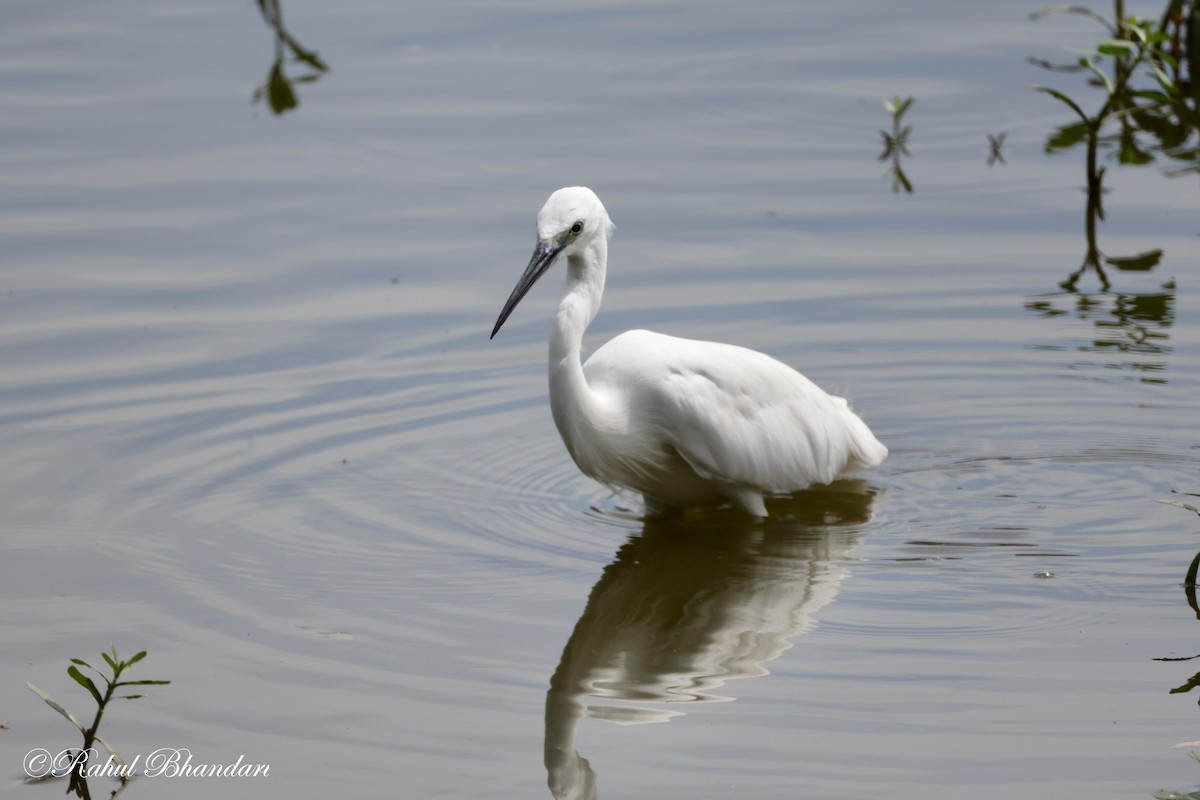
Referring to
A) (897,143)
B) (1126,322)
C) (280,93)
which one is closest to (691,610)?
(1126,322)

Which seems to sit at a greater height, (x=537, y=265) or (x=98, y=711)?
(x=537, y=265)

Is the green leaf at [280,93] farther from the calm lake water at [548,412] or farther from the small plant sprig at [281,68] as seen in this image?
the calm lake water at [548,412]

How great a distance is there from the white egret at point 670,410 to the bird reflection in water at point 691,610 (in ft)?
0.56

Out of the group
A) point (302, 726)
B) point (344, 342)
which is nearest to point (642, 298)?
point (344, 342)

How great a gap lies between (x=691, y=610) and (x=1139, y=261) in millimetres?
4125

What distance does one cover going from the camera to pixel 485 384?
773 cm

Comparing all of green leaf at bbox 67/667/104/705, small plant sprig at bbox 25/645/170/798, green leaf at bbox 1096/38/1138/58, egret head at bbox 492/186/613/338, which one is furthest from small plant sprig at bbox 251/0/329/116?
green leaf at bbox 67/667/104/705

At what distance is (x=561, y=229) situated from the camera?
588 centimetres

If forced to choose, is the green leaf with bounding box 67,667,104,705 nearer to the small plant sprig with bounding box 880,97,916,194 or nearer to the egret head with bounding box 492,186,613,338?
the egret head with bounding box 492,186,613,338

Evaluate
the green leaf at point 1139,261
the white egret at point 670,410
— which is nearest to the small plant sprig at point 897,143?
the green leaf at point 1139,261

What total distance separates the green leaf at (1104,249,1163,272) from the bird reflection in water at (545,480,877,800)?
2.51 metres

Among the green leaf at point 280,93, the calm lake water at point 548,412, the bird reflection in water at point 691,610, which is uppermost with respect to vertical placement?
the green leaf at point 280,93

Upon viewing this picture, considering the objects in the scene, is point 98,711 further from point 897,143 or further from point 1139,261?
point 897,143

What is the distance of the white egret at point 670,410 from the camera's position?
5992 millimetres
